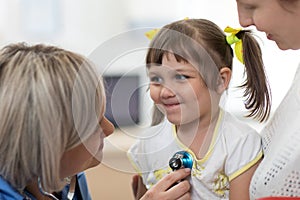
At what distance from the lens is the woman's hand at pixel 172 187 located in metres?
1.11

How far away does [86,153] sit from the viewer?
1003 millimetres

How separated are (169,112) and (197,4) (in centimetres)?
147

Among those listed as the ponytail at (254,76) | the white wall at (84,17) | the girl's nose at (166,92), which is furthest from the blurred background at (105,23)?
the girl's nose at (166,92)

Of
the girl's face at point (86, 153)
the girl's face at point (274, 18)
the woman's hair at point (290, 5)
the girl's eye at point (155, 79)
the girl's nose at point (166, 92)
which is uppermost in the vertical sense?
the woman's hair at point (290, 5)

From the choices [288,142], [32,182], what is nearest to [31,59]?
[32,182]

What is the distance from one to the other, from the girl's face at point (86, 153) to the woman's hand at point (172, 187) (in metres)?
0.15

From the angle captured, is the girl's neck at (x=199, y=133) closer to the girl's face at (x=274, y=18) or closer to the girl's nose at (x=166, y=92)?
the girl's nose at (x=166, y=92)

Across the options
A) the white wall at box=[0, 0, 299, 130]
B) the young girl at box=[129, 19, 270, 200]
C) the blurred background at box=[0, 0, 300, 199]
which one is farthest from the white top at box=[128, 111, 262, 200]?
the white wall at box=[0, 0, 299, 130]

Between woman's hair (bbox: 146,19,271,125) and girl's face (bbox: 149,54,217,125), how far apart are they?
0.01m

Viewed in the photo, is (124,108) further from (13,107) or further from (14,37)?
(14,37)

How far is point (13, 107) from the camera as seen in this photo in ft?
2.91

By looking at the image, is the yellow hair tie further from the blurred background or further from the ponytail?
the blurred background

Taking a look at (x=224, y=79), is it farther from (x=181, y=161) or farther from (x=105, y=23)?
(x=105, y=23)

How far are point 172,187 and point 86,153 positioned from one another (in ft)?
0.73
